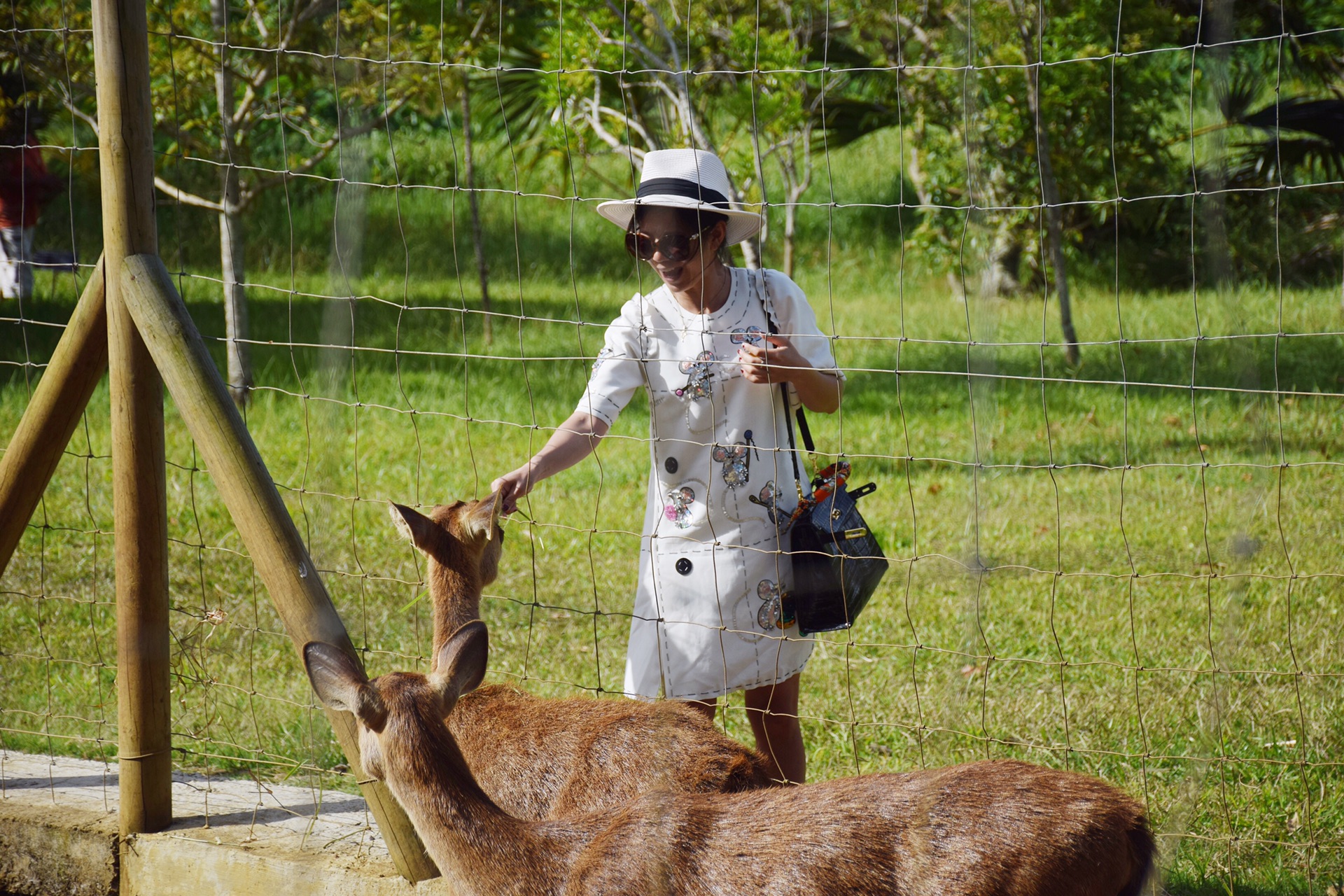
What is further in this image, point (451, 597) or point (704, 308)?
point (704, 308)

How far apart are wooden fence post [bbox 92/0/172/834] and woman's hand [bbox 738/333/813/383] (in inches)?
65.4

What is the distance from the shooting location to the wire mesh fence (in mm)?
3686

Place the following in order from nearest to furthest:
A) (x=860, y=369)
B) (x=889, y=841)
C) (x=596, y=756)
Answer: (x=889, y=841) → (x=596, y=756) → (x=860, y=369)

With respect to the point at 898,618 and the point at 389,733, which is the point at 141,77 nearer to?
the point at 389,733

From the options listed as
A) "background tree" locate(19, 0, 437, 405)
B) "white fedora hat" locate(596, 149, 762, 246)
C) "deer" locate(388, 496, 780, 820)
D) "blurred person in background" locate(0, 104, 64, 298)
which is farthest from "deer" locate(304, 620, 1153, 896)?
"blurred person in background" locate(0, 104, 64, 298)

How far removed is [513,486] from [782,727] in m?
1.13

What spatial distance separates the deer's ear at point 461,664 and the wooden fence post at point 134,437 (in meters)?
1.22

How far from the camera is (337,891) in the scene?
3.21 meters

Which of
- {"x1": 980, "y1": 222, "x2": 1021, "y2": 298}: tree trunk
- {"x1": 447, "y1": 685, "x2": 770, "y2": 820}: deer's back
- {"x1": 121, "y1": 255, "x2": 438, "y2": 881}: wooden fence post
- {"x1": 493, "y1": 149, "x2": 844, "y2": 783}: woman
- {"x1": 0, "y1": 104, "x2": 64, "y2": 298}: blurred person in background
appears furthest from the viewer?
{"x1": 980, "y1": 222, "x2": 1021, "y2": 298}: tree trunk

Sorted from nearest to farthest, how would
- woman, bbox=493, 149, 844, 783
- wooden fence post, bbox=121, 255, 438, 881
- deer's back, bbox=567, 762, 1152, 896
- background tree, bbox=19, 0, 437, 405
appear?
1. deer's back, bbox=567, 762, 1152, 896
2. wooden fence post, bbox=121, 255, 438, 881
3. woman, bbox=493, 149, 844, 783
4. background tree, bbox=19, 0, 437, 405

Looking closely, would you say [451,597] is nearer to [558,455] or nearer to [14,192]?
[558,455]

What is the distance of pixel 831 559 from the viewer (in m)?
3.26

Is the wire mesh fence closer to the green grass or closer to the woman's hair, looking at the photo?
the green grass

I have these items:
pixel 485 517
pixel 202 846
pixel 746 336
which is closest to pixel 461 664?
pixel 485 517
